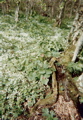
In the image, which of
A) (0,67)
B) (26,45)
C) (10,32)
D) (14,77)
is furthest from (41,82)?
(10,32)

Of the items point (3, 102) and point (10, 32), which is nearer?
point (3, 102)

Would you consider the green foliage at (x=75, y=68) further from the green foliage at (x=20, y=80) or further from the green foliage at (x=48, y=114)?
the green foliage at (x=48, y=114)

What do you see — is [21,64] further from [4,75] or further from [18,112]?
[18,112]

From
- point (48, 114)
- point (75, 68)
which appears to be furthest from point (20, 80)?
point (75, 68)

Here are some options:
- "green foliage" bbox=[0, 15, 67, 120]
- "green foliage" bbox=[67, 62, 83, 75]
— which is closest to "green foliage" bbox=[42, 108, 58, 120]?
"green foliage" bbox=[0, 15, 67, 120]

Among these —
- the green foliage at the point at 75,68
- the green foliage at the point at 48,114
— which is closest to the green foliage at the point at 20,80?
the green foliage at the point at 48,114

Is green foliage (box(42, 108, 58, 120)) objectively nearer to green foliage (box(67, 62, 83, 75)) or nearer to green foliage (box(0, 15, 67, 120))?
green foliage (box(0, 15, 67, 120))

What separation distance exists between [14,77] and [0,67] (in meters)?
1.05

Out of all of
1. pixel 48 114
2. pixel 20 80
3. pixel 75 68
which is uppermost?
pixel 75 68

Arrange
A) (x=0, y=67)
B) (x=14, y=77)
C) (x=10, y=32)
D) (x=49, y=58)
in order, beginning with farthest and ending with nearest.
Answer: (x=10, y=32) < (x=49, y=58) < (x=0, y=67) < (x=14, y=77)

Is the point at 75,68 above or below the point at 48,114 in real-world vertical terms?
above

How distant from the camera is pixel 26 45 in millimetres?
7906

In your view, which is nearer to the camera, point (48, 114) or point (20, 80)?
point (48, 114)

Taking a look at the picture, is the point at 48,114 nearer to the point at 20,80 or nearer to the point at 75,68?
the point at 20,80
